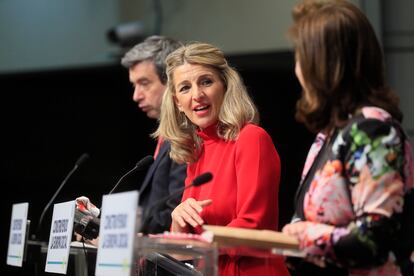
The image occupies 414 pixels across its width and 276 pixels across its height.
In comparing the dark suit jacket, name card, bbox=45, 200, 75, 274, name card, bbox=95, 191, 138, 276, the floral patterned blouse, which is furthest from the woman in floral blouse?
the dark suit jacket

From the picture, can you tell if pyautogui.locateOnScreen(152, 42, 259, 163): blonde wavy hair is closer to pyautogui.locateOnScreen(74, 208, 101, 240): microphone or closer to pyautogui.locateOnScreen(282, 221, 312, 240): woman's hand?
pyautogui.locateOnScreen(74, 208, 101, 240): microphone

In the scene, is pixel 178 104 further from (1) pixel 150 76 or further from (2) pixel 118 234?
(2) pixel 118 234

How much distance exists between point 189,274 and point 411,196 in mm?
973

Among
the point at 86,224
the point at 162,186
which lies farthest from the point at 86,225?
the point at 162,186

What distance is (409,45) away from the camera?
5992 mm

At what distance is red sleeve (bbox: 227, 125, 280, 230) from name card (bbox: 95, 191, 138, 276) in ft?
1.98

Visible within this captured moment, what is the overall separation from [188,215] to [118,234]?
2.04ft

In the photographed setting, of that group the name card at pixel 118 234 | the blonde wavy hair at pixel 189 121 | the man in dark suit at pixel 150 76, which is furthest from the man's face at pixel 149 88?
the name card at pixel 118 234

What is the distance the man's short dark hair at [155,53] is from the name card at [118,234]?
6.55 feet

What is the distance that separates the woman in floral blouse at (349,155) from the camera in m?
2.28

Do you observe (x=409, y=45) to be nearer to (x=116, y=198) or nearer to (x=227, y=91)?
(x=227, y=91)

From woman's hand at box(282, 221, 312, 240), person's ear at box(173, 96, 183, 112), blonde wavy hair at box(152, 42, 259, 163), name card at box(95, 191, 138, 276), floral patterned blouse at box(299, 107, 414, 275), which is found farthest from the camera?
person's ear at box(173, 96, 183, 112)

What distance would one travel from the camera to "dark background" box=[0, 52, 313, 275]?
6.77 metres

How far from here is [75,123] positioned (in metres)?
7.28
